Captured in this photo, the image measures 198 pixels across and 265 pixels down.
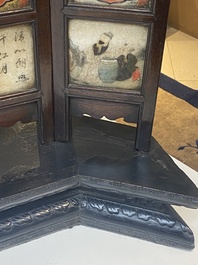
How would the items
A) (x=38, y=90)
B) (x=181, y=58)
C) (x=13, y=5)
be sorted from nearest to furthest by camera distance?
1. (x=13, y=5)
2. (x=38, y=90)
3. (x=181, y=58)

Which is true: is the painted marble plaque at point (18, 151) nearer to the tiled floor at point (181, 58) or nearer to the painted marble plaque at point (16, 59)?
the painted marble plaque at point (16, 59)

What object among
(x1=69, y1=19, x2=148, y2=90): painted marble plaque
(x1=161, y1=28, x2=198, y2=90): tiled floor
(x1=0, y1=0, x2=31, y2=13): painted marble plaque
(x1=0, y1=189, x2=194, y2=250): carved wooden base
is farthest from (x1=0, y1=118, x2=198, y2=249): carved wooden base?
(x1=161, y1=28, x2=198, y2=90): tiled floor

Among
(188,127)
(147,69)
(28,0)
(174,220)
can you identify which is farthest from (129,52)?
(188,127)

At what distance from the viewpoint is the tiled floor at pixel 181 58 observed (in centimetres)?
190

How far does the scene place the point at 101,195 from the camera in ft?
3.00

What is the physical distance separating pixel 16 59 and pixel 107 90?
165 mm

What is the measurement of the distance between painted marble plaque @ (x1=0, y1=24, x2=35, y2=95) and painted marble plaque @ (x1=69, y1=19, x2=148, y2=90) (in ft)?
0.22

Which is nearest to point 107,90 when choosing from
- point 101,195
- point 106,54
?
point 106,54

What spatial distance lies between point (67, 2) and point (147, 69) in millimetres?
173

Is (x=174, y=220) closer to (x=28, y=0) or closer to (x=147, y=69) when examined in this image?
(x=147, y=69)

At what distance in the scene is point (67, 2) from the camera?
76cm

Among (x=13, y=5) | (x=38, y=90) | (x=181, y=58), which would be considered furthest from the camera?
(x=181, y=58)

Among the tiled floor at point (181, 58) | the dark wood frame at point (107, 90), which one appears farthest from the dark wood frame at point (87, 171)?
the tiled floor at point (181, 58)

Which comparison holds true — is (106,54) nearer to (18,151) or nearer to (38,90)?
(38,90)
